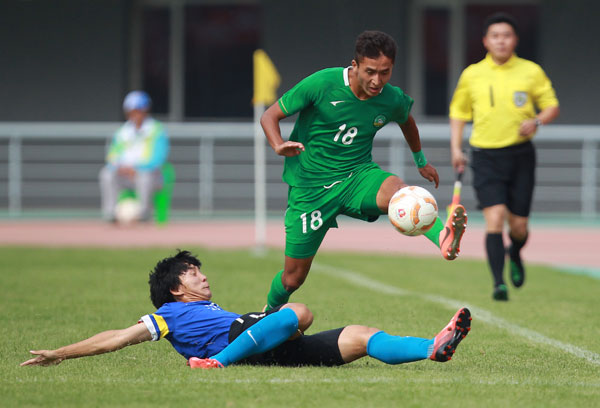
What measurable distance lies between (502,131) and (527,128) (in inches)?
11.1

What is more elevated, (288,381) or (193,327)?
(193,327)

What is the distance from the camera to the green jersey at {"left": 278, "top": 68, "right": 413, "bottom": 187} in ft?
23.4

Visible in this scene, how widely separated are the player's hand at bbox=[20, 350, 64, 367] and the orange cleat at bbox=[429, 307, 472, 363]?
2.08m

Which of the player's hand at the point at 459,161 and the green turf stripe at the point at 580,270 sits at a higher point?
the player's hand at the point at 459,161

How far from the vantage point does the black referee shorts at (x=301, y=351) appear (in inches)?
242

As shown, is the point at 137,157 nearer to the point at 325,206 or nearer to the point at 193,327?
the point at 325,206

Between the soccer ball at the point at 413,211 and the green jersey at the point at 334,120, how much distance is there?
60cm

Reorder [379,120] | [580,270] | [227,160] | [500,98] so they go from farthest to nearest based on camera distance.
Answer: [227,160] < [580,270] < [500,98] < [379,120]

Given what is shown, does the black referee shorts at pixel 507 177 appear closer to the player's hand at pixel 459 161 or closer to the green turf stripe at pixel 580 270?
the player's hand at pixel 459 161

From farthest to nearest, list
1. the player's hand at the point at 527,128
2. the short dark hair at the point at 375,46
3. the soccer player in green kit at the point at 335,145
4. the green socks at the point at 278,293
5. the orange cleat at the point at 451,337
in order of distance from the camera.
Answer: the player's hand at the point at 527,128, the green socks at the point at 278,293, the soccer player in green kit at the point at 335,145, the short dark hair at the point at 375,46, the orange cleat at the point at 451,337

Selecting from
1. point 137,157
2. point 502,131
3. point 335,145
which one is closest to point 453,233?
point 335,145

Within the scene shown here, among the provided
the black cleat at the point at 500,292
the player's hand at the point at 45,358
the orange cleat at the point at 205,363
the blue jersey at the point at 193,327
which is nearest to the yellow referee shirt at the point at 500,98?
the black cleat at the point at 500,292

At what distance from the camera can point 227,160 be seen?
22.9m

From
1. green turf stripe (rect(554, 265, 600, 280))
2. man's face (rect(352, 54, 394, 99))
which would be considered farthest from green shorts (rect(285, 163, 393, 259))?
green turf stripe (rect(554, 265, 600, 280))
